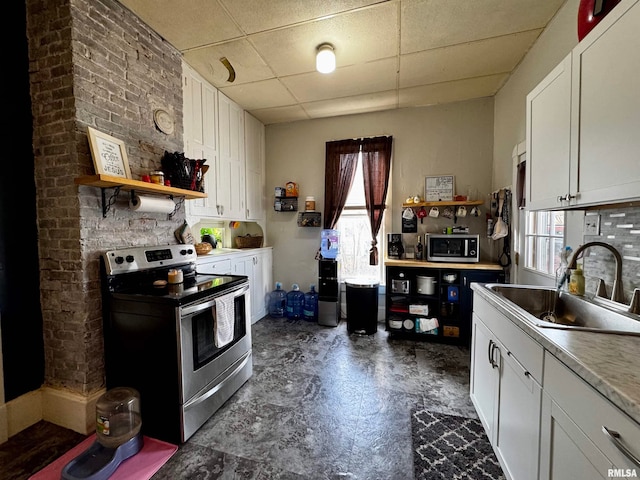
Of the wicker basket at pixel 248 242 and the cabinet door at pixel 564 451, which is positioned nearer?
the cabinet door at pixel 564 451

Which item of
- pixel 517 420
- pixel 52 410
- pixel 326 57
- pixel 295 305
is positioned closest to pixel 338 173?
pixel 326 57

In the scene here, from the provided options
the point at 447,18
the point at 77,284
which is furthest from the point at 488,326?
the point at 77,284

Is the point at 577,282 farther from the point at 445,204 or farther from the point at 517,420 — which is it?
the point at 445,204

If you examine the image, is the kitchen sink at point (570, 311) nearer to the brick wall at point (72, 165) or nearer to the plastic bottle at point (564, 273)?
the plastic bottle at point (564, 273)

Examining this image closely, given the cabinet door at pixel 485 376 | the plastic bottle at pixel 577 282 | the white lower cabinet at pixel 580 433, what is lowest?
the cabinet door at pixel 485 376

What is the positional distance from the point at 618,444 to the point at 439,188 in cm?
315

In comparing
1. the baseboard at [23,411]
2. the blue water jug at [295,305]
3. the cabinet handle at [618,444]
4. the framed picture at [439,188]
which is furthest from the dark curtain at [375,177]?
the baseboard at [23,411]

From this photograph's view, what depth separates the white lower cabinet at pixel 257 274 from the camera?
3.33 metres

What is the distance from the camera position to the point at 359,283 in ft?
10.9

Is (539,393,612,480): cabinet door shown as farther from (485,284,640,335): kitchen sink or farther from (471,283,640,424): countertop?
(485,284,640,335): kitchen sink

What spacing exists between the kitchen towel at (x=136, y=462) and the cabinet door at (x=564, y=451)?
182 cm

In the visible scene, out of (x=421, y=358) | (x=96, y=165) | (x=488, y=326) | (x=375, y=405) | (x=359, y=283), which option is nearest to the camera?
(x=488, y=326)

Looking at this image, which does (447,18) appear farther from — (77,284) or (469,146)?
(77,284)

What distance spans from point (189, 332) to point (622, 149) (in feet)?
7.41
